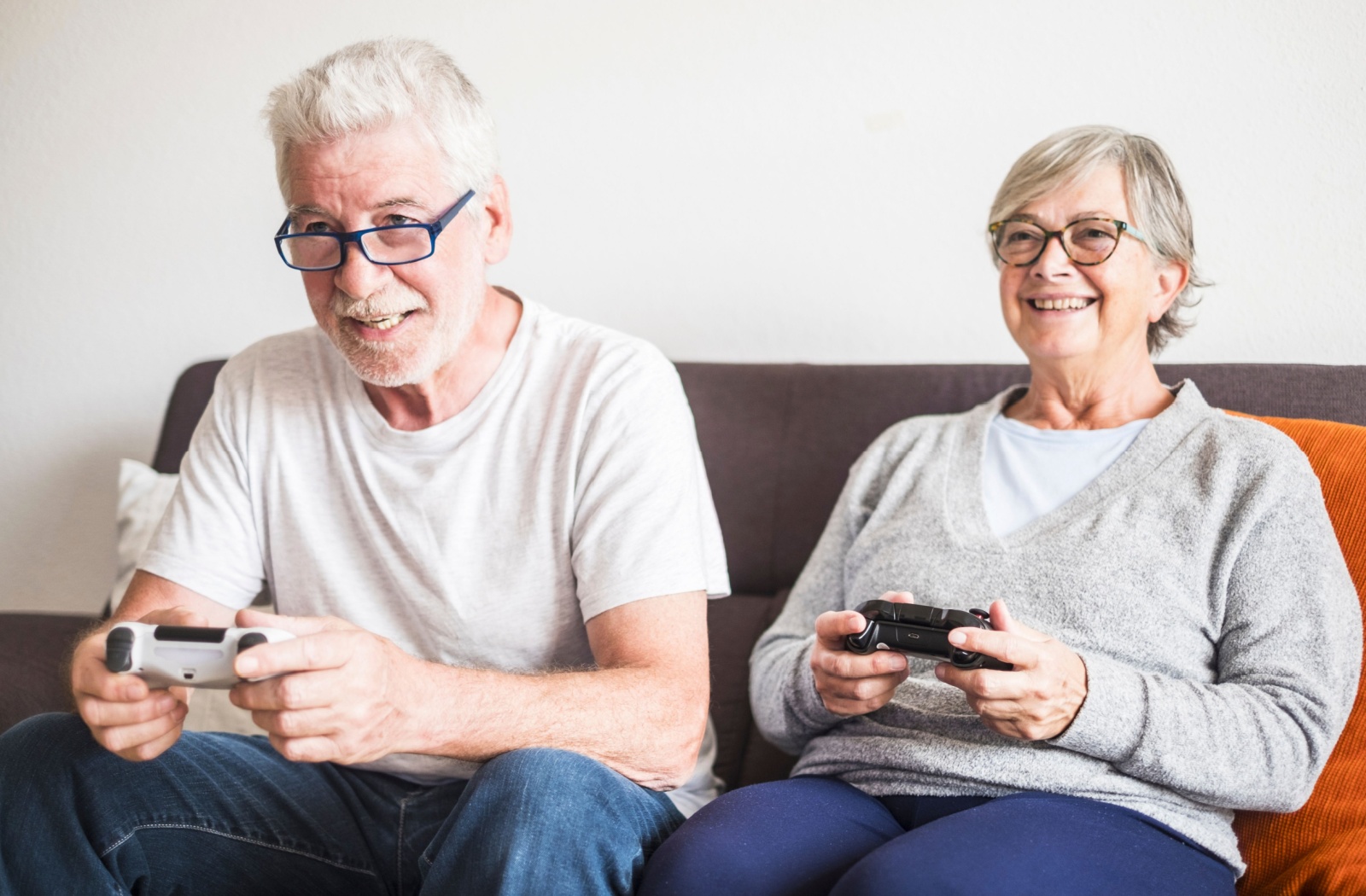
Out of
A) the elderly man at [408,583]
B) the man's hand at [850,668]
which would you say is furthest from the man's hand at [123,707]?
the man's hand at [850,668]

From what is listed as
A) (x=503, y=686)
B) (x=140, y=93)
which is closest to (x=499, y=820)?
(x=503, y=686)

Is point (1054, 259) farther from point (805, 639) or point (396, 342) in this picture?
point (396, 342)

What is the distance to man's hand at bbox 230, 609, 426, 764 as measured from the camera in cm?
85

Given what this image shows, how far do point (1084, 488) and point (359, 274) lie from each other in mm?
895

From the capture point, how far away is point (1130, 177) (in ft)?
4.33

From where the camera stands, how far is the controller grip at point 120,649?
2.99ft

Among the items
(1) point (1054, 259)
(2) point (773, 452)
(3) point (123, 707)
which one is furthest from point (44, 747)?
(1) point (1054, 259)

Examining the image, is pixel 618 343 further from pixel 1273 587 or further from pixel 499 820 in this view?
pixel 1273 587

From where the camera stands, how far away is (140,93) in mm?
2256

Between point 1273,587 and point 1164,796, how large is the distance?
0.25 meters

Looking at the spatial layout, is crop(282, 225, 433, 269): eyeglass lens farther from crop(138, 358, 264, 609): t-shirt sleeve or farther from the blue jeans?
the blue jeans

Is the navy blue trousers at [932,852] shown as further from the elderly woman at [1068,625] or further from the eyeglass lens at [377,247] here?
the eyeglass lens at [377,247]

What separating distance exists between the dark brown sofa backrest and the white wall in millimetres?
231

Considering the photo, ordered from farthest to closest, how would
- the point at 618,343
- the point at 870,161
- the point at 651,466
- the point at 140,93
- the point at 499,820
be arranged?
the point at 140,93, the point at 870,161, the point at 618,343, the point at 651,466, the point at 499,820
